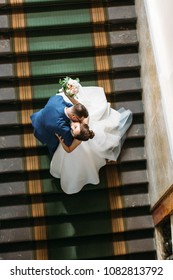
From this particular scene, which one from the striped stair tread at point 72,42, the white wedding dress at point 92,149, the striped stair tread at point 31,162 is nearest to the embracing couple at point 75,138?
the white wedding dress at point 92,149

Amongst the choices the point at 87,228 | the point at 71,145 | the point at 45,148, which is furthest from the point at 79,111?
the point at 87,228

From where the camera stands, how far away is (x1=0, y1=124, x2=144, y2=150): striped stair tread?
6.04 metres

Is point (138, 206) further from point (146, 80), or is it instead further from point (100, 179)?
point (146, 80)

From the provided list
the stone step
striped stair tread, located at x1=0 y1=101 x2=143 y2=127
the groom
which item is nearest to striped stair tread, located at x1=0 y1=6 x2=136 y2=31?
striped stair tread, located at x1=0 y1=101 x2=143 y2=127

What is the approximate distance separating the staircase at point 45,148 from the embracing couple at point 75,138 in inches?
13.9

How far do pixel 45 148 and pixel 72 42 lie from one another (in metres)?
1.52

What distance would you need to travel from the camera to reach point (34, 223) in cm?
604

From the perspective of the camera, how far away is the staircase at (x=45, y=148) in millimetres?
6027

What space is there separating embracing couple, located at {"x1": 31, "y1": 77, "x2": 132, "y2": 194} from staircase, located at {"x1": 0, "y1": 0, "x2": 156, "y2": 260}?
35cm

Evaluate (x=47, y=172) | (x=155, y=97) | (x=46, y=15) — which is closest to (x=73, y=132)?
(x=155, y=97)

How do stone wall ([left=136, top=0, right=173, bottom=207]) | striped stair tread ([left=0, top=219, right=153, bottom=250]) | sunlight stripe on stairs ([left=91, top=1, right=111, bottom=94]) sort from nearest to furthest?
stone wall ([left=136, top=0, right=173, bottom=207]), striped stair tread ([left=0, top=219, right=153, bottom=250]), sunlight stripe on stairs ([left=91, top=1, right=111, bottom=94])

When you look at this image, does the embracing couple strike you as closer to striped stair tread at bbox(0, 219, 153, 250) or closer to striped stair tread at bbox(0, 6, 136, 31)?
striped stair tread at bbox(0, 219, 153, 250)

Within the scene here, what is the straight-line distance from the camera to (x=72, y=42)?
20.4 ft

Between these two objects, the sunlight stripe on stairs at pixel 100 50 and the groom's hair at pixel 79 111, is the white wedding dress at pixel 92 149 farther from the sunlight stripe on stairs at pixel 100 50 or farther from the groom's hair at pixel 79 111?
the groom's hair at pixel 79 111
